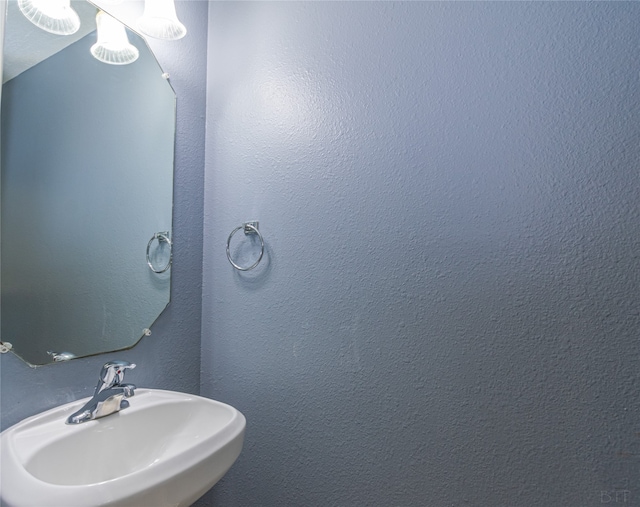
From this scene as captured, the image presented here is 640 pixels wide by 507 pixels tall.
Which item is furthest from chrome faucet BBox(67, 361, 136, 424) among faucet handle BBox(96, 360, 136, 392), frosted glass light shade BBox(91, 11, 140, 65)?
frosted glass light shade BBox(91, 11, 140, 65)

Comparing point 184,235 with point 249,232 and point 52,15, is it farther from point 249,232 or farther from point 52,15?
point 52,15

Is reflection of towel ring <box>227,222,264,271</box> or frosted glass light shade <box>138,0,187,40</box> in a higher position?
frosted glass light shade <box>138,0,187,40</box>

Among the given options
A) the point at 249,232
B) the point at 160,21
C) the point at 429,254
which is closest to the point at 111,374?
the point at 249,232

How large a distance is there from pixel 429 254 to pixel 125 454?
34.8 inches

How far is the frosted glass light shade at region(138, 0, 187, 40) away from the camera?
107 centimetres

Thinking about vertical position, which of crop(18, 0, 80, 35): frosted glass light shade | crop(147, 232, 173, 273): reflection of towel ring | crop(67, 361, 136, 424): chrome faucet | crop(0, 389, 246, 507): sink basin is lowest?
crop(0, 389, 246, 507): sink basin

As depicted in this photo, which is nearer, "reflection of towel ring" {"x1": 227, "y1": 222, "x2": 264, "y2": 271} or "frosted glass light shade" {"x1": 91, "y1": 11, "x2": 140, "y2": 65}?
"frosted glass light shade" {"x1": 91, "y1": 11, "x2": 140, "y2": 65}

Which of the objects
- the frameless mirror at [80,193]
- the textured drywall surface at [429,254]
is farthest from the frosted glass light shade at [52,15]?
the textured drywall surface at [429,254]

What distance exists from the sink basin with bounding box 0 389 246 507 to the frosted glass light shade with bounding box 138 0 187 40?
103 cm

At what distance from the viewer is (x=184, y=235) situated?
50.4 inches

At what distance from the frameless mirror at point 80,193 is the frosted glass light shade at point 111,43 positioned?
2cm

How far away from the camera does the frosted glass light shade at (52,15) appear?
906mm

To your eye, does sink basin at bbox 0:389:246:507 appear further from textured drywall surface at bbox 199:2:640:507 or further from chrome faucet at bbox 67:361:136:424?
textured drywall surface at bbox 199:2:640:507

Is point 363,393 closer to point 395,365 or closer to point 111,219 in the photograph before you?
point 395,365
